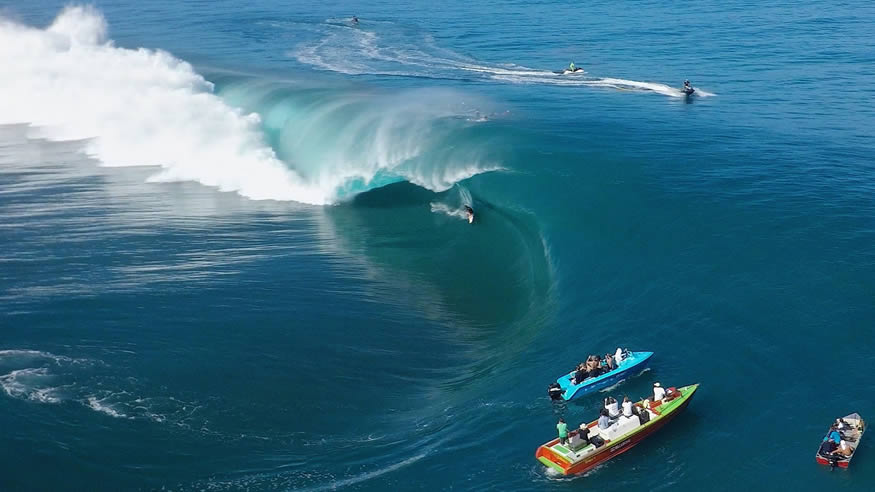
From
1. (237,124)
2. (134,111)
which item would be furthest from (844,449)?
(134,111)

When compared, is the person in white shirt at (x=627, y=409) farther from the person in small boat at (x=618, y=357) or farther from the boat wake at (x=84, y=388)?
the boat wake at (x=84, y=388)

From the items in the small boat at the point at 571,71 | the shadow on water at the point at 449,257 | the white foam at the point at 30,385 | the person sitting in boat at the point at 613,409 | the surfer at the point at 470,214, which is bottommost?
the white foam at the point at 30,385

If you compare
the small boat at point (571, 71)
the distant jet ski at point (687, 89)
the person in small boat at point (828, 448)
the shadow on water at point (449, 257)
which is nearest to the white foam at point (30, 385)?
the shadow on water at point (449, 257)

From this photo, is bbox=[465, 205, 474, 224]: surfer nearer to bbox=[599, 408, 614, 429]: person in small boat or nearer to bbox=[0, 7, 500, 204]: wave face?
bbox=[0, 7, 500, 204]: wave face

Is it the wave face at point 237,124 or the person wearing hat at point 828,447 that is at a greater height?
the wave face at point 237,124

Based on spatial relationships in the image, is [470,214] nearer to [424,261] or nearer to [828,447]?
[424,261]

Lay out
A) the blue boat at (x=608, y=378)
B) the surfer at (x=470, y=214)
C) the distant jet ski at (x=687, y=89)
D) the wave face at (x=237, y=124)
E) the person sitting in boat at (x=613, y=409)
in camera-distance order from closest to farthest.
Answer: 1. the person sitting in boat at (x=613, y=409)
2. the blue boat at (x=608, y=378)
3. the surfer at (x=470, y=214)
4. the wave face at (x=237, y=124)
5. the distant jet ski at (x=687, y=89)

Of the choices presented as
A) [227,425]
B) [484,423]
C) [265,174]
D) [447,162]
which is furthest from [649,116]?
[227,425]
